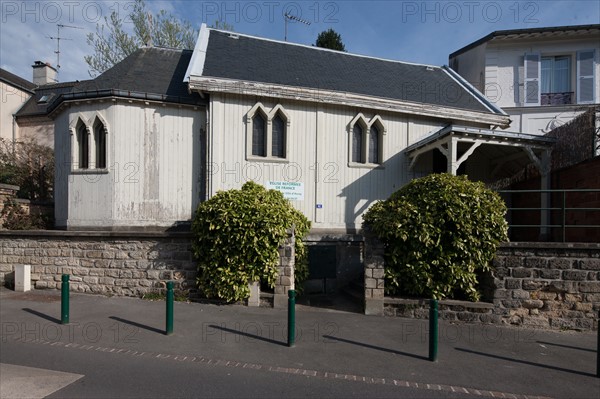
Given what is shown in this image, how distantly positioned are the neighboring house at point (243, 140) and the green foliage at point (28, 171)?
355 centimetres

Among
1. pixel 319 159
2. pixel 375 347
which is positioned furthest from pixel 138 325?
pixel 319 159

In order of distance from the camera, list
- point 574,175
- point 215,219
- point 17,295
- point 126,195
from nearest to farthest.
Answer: point 215,219 < point 17,295 < point 574,175 < point 126,195

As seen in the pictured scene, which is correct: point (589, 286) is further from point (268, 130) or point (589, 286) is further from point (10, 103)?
point (10, 103)

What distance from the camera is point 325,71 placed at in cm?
1338

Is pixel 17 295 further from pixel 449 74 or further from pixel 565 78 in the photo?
pixel 565 78

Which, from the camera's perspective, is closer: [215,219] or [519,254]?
[519,254]

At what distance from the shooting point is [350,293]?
357 inches

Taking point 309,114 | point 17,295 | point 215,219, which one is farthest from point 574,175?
point 17,295

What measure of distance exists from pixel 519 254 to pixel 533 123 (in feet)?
35.8

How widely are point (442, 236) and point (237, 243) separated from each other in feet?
14.1

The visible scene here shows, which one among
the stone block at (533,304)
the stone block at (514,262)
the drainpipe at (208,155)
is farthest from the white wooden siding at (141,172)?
the stone block at (533,304)

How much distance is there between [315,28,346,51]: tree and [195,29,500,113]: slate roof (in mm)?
10535

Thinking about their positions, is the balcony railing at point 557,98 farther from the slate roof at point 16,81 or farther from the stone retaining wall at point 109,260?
the slate roof at point 16,81

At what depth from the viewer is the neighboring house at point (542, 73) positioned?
15.1 m
